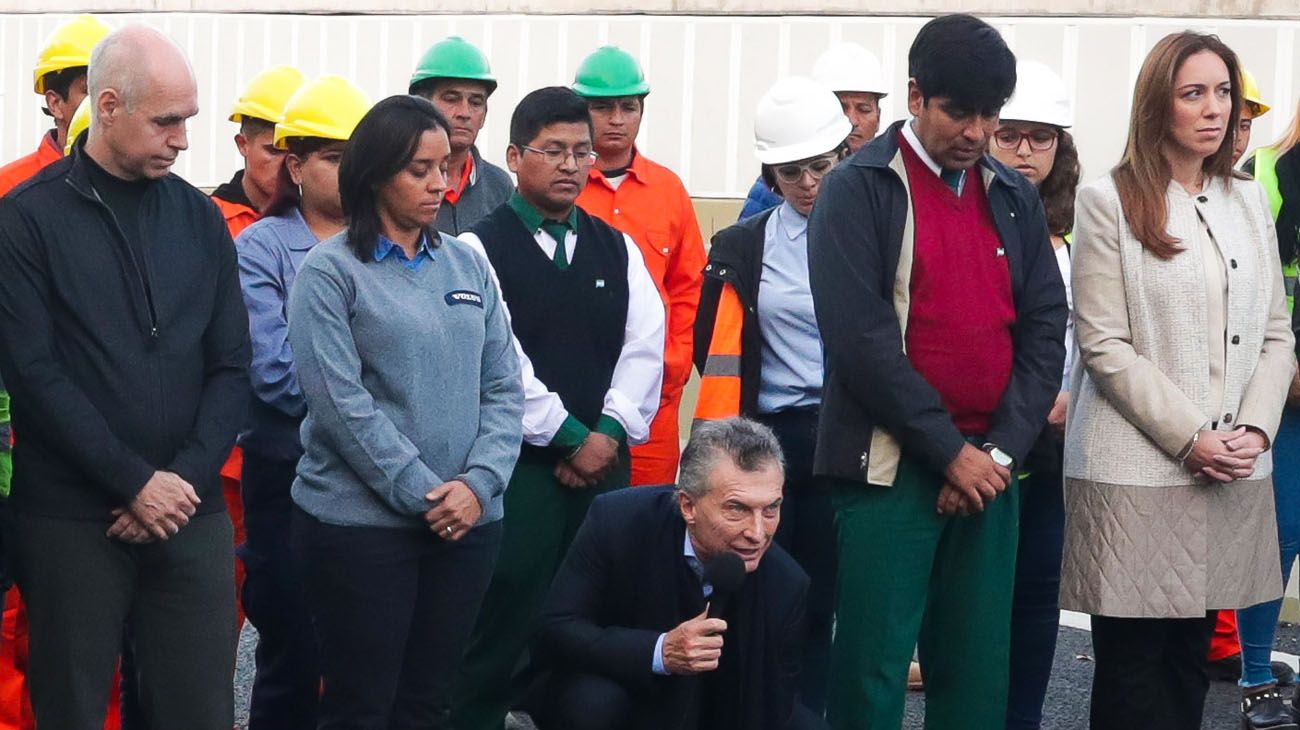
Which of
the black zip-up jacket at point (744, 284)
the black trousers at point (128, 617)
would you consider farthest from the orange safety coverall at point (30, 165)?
the black zip-up jacket at point (744, 284)

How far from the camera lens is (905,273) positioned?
534 centimetres

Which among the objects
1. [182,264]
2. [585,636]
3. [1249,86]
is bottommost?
[585,636]

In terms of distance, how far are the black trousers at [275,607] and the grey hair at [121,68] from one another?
1286 millimetres

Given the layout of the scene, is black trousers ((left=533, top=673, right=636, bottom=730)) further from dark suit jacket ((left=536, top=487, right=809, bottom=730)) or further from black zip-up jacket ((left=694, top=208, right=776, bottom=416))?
black zip-up jacket ((left=694, top=208, right=776, bottom=416))

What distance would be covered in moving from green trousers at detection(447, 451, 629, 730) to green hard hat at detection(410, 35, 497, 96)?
144cm

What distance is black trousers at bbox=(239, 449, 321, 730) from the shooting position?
5801 mm

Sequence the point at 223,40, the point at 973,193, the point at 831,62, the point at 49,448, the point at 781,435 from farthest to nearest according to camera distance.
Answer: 1. the point at 223,40
2. the point at 831,62
3. the point at 781,435
4. the point at 973,193
5. the point at 49,448

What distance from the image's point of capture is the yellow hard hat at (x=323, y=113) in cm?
582

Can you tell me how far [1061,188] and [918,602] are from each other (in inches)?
68.0

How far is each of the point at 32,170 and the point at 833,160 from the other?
7.66 feet

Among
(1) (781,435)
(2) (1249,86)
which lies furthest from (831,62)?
(1) (781,435)

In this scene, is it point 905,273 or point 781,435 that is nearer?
point 905,273

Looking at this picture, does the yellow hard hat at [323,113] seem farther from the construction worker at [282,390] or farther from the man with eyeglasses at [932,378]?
the man with eyeglasses at [932,378]

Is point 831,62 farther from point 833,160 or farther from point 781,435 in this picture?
point 781,435
